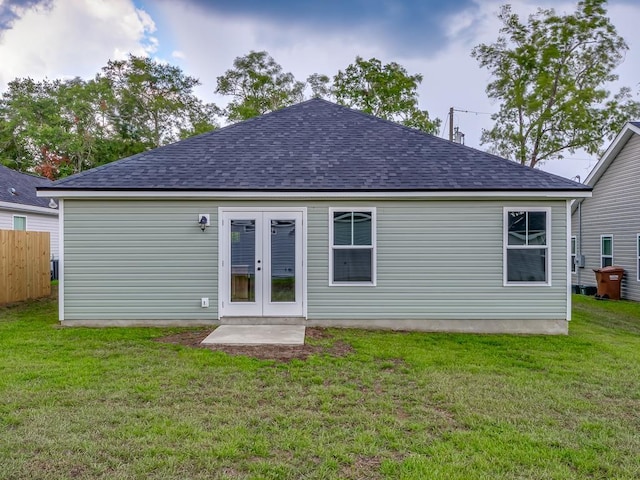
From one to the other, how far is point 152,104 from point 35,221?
14.6 meters

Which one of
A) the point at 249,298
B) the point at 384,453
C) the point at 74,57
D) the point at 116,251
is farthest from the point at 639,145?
the point at 74,57

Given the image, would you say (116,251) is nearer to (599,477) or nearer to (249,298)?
(249,298)

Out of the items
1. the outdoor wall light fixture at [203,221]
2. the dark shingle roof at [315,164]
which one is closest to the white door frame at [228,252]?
the outdoor wall light fixture at [203,221]

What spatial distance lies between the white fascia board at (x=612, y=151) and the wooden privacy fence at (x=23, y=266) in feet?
57.1

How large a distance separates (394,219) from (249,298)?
123 inches

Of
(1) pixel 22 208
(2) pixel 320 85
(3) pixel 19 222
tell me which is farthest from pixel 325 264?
(2) pixel 320 85

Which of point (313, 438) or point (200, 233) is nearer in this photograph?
point (313, 438)

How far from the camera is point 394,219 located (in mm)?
7168

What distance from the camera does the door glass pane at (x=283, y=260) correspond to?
23.4ft

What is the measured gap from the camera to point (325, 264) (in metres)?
7.15

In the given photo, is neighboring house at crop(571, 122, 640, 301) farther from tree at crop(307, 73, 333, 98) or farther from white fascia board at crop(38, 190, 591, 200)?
tree at crop(307, 73, 333, 98)

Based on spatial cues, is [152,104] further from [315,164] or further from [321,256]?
[321,256]

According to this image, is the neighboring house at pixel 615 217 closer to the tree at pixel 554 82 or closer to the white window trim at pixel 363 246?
the tree at pixel 554 82

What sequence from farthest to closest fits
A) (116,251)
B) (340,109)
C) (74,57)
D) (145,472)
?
(74,57) < (340,109) < (116,251) < (145,472)
